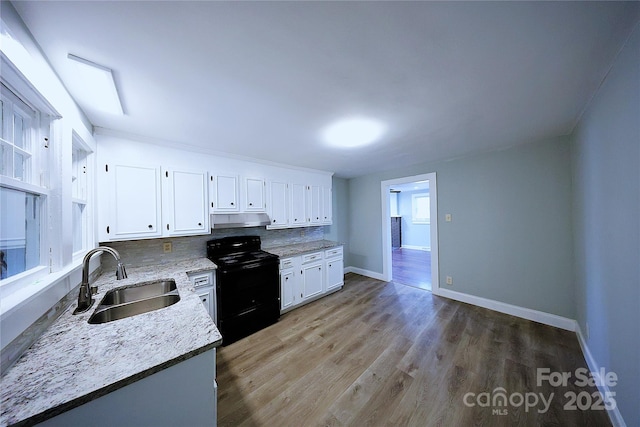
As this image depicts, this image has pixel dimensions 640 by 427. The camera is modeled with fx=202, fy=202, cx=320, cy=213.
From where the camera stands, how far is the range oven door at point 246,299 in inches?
90.9

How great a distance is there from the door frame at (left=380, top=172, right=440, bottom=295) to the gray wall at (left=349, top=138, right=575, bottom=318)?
8cm

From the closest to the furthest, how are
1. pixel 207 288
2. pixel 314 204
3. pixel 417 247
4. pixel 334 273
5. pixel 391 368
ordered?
pixel 391 368, pixel 207 288, pixel 334 273, pixel 314 204, pixel 417 247

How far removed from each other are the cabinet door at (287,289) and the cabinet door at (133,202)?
162 centimetres

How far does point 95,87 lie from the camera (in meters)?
1.38

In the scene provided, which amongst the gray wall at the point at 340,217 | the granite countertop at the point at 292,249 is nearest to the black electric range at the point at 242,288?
the granite countertop at the point at 292,249

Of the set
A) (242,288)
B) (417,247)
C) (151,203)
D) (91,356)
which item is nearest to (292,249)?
(242,288)

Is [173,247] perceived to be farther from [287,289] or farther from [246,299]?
[287,289]

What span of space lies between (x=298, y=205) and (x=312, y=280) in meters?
1.29

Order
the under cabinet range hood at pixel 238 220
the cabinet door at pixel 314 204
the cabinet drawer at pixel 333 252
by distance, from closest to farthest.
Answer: the under cabinet range hood at pixel 238 220
the cabinet drawer at pixel 333 252
the cabinet door at pixel 314 204

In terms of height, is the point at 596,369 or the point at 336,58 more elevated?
the point at 336,58

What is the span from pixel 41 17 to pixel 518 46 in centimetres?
232

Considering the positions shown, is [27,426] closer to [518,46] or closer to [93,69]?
[93,69]

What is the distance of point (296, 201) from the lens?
11.6 ft

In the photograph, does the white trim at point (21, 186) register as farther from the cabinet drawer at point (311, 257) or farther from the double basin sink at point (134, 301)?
the cabinet drawer at point (311, 257)
